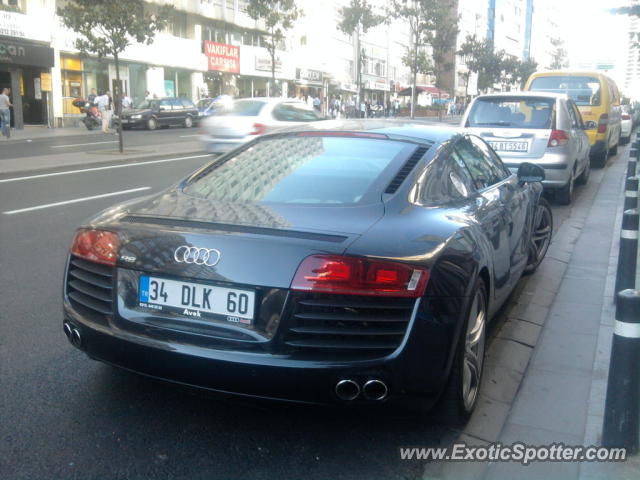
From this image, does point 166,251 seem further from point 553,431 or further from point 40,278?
point 40,278

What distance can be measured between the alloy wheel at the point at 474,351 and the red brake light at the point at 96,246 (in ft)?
5.16

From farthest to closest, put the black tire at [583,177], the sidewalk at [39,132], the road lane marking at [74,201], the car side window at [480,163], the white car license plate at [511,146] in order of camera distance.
Result: the sidewalk at [39,132], the black tire at [583,177], the white car license plate at [511,146], the road lane marking at [74,201], the car side window at [480,163]

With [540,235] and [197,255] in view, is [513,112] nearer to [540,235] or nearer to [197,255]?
[540,235]

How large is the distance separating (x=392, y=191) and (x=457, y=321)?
2.44ft

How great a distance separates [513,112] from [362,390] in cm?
823

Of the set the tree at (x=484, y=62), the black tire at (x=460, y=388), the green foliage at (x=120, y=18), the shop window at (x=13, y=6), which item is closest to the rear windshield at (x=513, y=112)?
the black tire at (x=460, y=388)

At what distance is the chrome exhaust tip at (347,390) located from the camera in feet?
8.99

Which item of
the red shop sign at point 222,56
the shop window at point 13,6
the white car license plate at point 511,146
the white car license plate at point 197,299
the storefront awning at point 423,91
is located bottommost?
the white car license plate at point 197,299

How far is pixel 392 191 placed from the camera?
133 inches

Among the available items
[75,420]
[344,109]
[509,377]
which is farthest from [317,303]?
[344,109]

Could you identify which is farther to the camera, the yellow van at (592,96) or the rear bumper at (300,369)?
the yellow van at (592,96)

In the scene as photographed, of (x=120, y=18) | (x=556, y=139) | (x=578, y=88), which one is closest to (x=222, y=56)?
(x=120, y=18)

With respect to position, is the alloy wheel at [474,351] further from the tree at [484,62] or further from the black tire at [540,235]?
→ the tree at [484,62]

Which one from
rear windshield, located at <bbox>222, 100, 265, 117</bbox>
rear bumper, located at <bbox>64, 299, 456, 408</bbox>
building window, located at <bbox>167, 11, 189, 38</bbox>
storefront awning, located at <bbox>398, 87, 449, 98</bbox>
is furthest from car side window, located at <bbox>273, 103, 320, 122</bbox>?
storefront awning, located at <bbox>398, 87, 449, 98</bbox>
